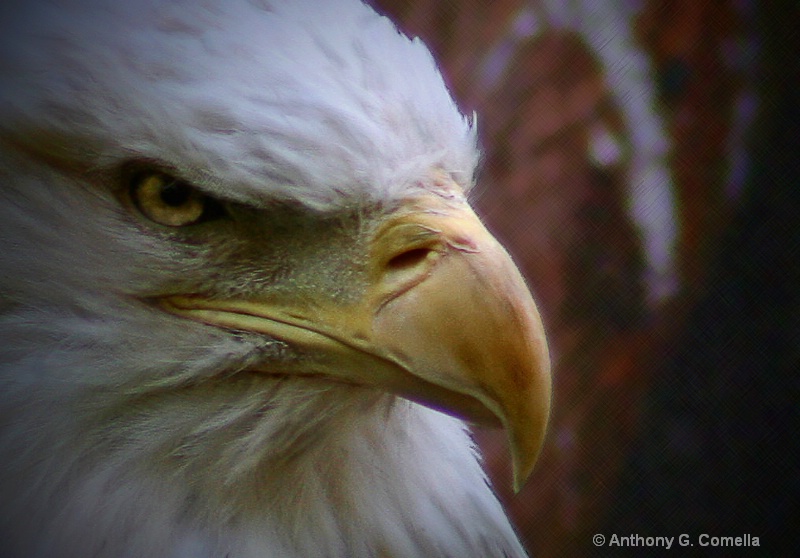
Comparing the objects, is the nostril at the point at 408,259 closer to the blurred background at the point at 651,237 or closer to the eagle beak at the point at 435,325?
the eagle beak at the point at 435,325

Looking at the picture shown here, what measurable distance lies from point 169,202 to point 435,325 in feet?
0.79

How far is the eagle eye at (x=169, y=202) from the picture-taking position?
2.24 feet

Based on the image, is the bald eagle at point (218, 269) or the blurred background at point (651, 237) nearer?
the bald eagle at point (218, 269)

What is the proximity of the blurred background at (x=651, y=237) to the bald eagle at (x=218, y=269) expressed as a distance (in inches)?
13.5

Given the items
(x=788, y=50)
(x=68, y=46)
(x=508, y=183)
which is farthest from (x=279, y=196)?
(x=788, y=50)

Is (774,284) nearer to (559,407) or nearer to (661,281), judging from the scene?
(661,281)

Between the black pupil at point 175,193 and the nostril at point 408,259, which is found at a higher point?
the nostril at point 408,259

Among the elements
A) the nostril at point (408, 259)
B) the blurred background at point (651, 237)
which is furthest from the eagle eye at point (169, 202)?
the blurred background at point (651, 237)

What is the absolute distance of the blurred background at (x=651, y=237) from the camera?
1.06 meters

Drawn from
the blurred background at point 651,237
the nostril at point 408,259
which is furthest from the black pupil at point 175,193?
the blurred background at point 651,237

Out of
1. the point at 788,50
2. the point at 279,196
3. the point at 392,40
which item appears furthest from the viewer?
the point at 788,50

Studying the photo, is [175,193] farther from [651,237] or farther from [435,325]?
[651,237]

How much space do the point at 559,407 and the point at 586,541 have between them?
0.18 metres

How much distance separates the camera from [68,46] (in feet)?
2.30
